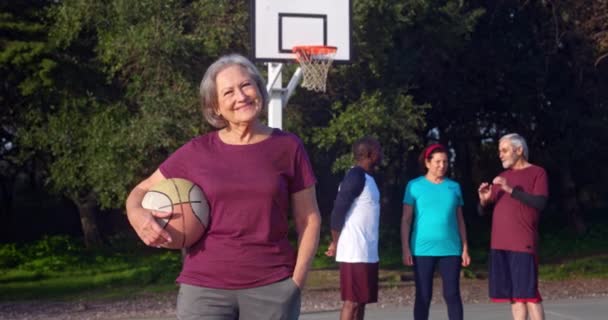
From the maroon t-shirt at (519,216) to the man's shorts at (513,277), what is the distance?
7 centimetres

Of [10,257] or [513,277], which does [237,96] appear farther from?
[10,257]

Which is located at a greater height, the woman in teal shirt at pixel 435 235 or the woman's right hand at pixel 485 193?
the woman's right hand at pixel 485 193

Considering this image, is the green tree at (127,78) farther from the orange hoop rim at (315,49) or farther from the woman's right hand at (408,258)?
the woman's right hand at (408,258)

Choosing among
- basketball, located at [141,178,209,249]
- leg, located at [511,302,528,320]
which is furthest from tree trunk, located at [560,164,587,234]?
basketball, located at [141,178,209,249]

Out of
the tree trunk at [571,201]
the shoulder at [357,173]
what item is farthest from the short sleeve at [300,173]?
the tree trunk at [571,201]

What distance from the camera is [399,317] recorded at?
1068 cm

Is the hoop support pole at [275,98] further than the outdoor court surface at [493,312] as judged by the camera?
No

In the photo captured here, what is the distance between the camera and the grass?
15.4 meters

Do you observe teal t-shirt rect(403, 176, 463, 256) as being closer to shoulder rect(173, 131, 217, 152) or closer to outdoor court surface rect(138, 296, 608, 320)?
outdoor court surface rect(138, 296, 608, 320)

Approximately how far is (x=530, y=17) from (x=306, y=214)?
16062 millimetres

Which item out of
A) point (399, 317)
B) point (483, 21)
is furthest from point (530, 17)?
point (399, 317)

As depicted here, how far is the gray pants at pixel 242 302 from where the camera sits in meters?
4.02

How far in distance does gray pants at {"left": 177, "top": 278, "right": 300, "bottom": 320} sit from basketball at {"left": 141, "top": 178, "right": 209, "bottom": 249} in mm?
228

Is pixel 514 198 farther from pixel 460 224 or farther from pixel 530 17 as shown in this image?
pixel 530 17
